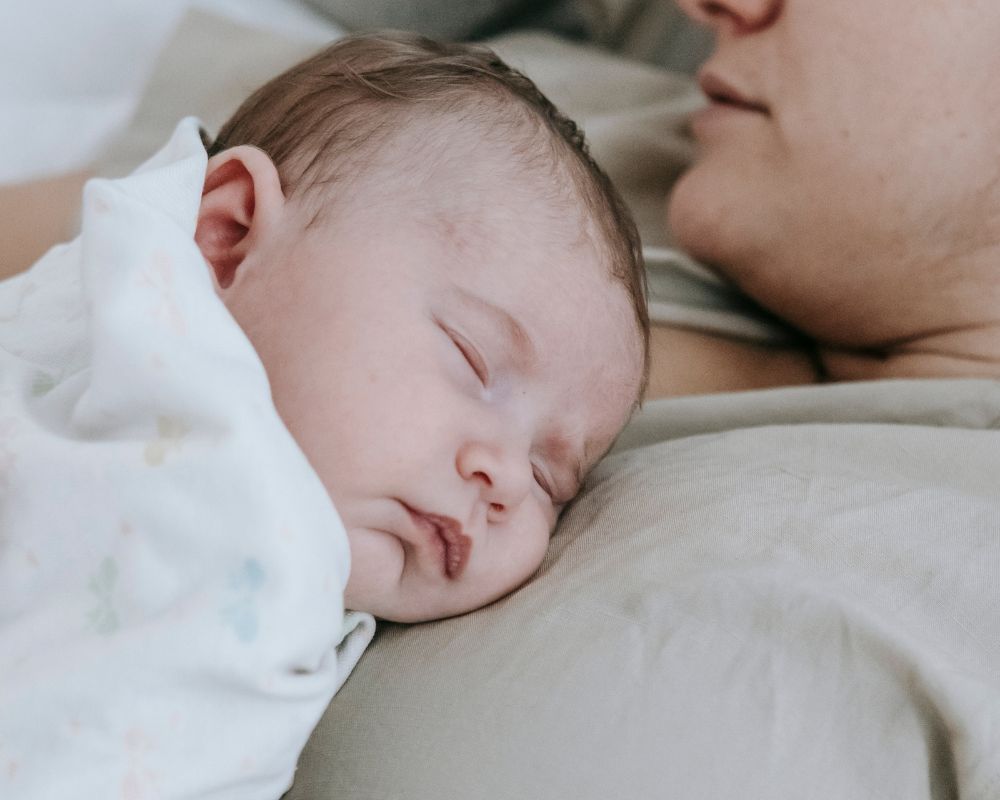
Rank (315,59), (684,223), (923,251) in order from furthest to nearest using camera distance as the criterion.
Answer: (684,223), (923,251), (315,59)

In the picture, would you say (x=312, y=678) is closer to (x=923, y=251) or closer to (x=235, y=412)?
(x=235, y=412)

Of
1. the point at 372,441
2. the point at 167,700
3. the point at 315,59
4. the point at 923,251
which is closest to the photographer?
the point at 167,700

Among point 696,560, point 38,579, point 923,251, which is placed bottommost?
point 38,579

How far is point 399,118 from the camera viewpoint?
2.82 ft

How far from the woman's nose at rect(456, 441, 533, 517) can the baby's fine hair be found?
20 cm

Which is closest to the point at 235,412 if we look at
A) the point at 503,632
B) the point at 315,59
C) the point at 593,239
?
the point at 503,632

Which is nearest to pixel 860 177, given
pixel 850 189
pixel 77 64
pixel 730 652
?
pixel 850 189

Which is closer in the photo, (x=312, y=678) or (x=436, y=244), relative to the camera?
(x=312, y=678)

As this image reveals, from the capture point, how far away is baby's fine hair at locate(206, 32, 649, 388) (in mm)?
846

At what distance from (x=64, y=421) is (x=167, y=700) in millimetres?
198

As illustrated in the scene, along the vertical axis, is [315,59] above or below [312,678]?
above

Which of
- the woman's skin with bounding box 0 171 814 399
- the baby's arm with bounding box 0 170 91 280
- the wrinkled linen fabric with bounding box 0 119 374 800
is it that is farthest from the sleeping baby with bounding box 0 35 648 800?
the baby's arm with bounding box 0 170 91 280

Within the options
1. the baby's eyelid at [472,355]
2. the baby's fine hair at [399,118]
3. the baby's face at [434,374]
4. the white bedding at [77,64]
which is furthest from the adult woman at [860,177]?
the white bedding at [77,64]

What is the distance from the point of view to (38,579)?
2.00 ft
